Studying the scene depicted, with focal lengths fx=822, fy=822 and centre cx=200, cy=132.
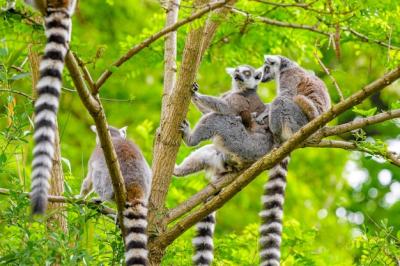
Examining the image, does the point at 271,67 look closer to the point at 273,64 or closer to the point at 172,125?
the point at 273,64

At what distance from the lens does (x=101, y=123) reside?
5594 millimetres

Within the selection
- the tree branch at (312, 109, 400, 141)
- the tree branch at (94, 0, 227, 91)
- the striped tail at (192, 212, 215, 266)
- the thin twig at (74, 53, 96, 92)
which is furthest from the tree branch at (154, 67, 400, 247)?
the thin twig at (74, 53, 96, 92)

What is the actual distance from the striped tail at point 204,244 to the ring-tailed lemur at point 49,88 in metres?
2.75

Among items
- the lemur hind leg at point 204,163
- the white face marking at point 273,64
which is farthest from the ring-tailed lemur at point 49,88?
the white face marking at point 273,64

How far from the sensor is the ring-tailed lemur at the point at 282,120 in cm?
792

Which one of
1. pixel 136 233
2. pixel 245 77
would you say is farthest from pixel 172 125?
pixel 245 77

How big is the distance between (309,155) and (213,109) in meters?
8.90

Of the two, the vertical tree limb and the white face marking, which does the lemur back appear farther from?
the vertical tree limb

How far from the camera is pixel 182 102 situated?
7047 mm

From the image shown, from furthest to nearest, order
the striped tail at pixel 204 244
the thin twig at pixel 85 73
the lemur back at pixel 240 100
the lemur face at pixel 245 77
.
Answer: the lemur face at pixel 245 77 → the lemur back at pixel 240 100 → the striped tail at pixel 204 244 → the thin twig at pixel 85 73

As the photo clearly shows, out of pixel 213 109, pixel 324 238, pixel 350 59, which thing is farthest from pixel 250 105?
pixel 350 59

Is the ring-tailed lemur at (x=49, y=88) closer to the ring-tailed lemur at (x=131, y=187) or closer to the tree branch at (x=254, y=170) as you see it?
the ring-tailed lemur at (x=131, y=187)

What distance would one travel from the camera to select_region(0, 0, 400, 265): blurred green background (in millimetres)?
5828

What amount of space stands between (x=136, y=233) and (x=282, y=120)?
2904mm
